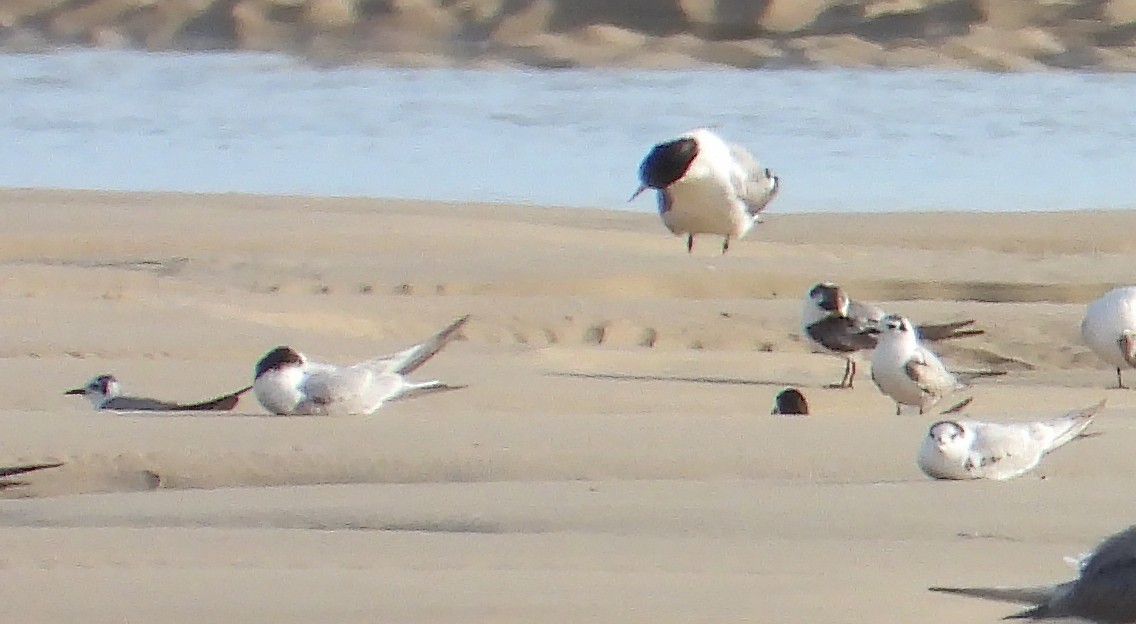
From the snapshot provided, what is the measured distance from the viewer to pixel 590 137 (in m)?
17.4

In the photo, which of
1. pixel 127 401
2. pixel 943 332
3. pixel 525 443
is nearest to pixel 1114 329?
pixel 943 332

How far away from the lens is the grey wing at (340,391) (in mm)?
6500

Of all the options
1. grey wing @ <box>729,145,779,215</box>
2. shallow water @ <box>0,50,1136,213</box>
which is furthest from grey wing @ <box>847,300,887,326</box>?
shallow water @ <box>0,50,1136,213</box>

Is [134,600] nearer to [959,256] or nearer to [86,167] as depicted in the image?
[959,256]

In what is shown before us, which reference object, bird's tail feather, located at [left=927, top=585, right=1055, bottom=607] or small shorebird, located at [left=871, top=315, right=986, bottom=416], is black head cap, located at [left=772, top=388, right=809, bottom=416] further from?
bird's tail feather, located at [left=927, top=585, right=1055, bottom=607]

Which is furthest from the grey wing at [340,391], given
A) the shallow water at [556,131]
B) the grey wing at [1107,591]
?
the shallow water at [556,131]

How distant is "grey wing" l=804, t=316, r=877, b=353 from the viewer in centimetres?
813

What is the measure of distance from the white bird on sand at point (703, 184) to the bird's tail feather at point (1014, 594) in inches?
218

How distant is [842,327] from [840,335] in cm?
3

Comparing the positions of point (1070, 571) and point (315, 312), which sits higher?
point (315, 312)

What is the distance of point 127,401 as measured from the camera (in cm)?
674

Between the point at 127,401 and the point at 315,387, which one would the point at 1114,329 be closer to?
the point at 315,387

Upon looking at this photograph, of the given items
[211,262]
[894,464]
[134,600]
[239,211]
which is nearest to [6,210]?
[239,211]

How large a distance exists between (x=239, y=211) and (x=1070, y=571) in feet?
29.8
